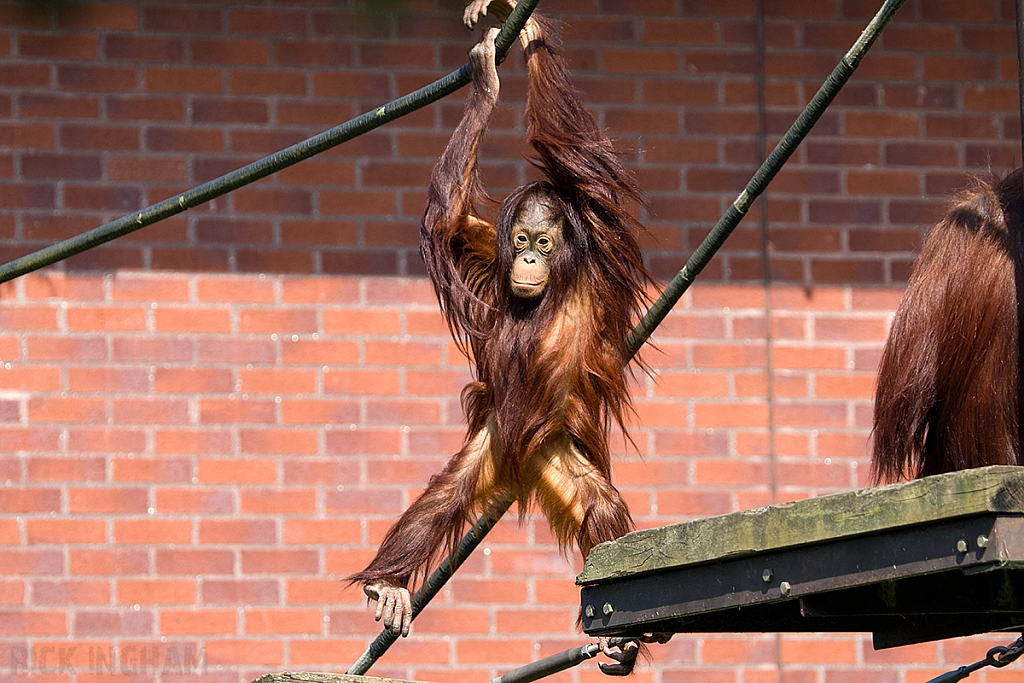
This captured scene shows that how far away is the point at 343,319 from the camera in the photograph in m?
5.36

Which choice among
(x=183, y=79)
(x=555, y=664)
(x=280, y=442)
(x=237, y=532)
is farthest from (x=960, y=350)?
(x=183, y=79)

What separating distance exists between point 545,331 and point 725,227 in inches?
19.5

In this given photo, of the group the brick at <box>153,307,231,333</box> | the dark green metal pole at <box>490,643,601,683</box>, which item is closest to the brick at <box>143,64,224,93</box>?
the brick at <box>153,307,231,333</box>

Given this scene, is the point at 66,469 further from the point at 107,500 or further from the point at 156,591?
the point at 156,591

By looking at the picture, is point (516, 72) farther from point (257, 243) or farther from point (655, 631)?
point (655, 631)

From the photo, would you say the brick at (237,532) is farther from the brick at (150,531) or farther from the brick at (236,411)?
the brick at (236,411)

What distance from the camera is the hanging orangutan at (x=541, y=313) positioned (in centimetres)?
364

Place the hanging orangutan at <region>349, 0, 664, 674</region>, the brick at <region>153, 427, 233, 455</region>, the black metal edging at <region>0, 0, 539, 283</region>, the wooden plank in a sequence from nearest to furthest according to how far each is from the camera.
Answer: the wooden plank < the black metal edging at <region>0, 0, 539, 283</region> < the hanging orangutan at <region>349, 0, 664, 674</region> < the brick at <region>153, 427, 233, 455</region>

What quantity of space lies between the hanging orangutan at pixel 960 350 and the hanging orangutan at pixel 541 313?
25.8 inches

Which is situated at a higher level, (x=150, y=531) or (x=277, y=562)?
(x=150, y=531)

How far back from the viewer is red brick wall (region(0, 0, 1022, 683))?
5.19 meters

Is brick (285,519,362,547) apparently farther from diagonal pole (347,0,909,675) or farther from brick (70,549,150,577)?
diagonal pole (347,0,909,675)

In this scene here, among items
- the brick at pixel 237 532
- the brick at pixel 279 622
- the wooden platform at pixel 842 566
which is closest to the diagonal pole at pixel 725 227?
the wooden platform at pixel 842 566

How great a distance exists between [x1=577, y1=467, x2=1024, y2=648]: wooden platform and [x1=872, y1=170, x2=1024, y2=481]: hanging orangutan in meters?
0.59
